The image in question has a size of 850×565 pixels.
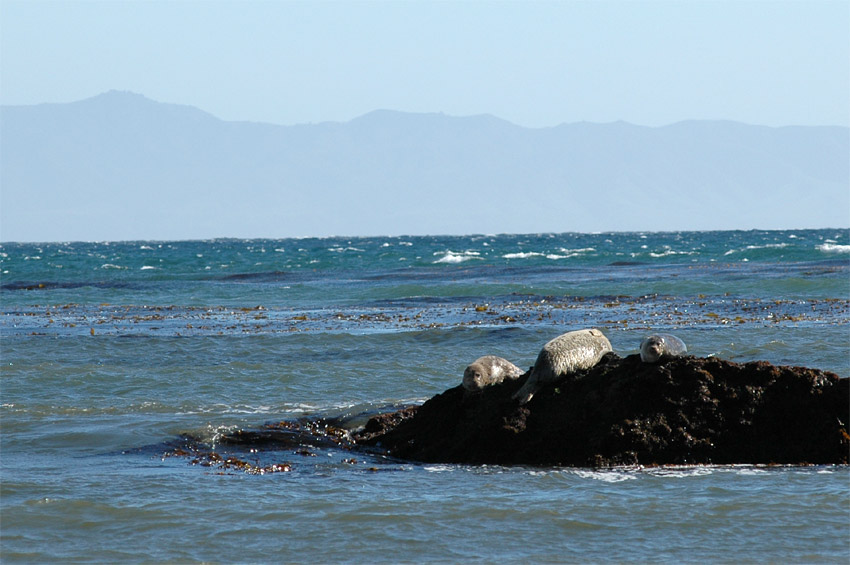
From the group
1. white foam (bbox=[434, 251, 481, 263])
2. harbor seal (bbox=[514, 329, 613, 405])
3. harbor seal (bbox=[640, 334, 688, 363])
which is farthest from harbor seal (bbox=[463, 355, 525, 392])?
white foam (bbox=[434, 251, 481, 263])

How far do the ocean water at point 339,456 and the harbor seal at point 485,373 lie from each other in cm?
116

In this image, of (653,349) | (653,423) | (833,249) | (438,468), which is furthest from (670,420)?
(833,249)

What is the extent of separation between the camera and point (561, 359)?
9.38 m

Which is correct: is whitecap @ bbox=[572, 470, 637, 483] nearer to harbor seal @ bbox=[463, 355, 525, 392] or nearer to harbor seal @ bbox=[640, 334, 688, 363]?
harbor seal @ bbox=[640, 334, 688, 363]

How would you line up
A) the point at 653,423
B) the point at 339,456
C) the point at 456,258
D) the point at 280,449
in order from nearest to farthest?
the point at 653,423 < the point at 339,456 < the point at 280,449 < the point at 456,258

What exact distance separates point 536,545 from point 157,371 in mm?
9556

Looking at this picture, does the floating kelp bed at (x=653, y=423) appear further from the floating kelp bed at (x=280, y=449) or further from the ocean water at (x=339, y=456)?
the ocean water at (x=339, y=456)

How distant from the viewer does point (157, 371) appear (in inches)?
588

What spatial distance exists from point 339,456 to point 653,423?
2826 mm

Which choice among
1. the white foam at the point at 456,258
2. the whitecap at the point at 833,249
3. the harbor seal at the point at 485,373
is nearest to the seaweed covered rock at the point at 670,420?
the harbor seal at the point at 485,373

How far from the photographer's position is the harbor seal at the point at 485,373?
974 centimetres

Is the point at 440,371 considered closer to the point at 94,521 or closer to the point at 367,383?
the point at 367,383

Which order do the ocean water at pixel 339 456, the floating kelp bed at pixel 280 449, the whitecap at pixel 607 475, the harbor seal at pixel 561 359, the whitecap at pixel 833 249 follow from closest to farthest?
the ocean water at pixel 339 456, the whitecap at pixel 607 475, the floating kelp bed at pixel 280 449, the harbor seal at pixel 561 359, the whitecap at pixel 833 249

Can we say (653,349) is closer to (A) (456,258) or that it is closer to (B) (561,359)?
(B) (561,359)
